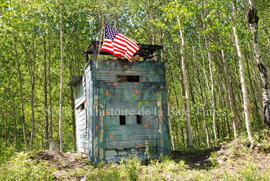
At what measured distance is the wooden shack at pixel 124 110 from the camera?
12.3 meters

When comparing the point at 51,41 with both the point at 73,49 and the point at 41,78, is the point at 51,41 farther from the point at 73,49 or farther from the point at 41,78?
the point at 41,78

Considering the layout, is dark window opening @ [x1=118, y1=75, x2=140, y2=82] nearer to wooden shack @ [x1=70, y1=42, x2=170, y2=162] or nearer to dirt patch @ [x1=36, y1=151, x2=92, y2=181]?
wooden shack @ [x1=70, y1=42, x2=170, y2=162]

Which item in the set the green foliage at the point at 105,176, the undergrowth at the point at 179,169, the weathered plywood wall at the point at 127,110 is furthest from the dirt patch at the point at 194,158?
the green foliage at the point at 105,176

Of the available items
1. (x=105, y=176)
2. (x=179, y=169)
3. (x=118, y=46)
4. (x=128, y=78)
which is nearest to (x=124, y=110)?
(x=128, y=78)

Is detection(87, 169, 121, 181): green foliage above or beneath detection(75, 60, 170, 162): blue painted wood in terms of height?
beneath

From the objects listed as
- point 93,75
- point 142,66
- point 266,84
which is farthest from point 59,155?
point 266,84

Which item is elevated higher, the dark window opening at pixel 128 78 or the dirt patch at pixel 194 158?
the dark window opening at pixel 128 78

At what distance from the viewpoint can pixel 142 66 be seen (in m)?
13.6

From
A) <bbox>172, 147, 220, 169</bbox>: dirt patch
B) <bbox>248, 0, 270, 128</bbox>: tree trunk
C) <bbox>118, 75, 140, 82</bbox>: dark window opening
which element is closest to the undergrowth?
<bbox>172, 147, 220, 169</bbox>: dirt patch

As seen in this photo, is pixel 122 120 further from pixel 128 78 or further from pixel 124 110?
pixel 128 78

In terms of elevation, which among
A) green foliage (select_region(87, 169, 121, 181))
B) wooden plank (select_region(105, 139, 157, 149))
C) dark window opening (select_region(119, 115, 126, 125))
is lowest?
green foliage (select_region(87, 169, 121, 181))

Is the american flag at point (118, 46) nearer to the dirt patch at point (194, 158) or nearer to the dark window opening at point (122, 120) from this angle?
the dark window opening at point (122, 120)

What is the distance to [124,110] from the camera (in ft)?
42.0

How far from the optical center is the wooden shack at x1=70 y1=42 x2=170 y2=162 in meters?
12.3
